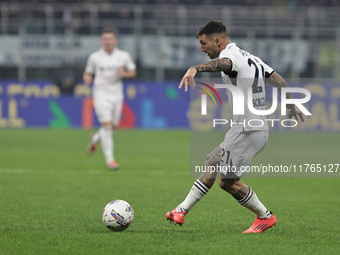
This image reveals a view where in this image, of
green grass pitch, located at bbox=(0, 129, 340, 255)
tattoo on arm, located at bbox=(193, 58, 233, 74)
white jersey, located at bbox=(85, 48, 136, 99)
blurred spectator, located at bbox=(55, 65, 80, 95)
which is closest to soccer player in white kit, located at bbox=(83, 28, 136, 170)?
white jersey, located at bbox=(85, 48, 136, 99)

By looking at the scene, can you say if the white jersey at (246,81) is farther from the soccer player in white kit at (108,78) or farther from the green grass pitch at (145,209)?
the soccer player in white kit at (108,78)

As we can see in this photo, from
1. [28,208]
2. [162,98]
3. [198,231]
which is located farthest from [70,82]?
[198,231]

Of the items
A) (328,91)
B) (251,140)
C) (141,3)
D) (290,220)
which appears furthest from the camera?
(141,3)

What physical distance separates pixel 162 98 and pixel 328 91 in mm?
5853

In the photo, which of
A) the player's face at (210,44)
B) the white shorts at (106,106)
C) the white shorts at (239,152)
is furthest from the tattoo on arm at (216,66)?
the white shorts at (106,106)

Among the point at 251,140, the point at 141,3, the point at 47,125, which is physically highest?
the point at 141,3

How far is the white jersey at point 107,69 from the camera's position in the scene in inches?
402

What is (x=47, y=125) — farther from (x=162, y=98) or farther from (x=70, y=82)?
(x=162, y=98)

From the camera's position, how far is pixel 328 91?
747 inches

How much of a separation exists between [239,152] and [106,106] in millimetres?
5705

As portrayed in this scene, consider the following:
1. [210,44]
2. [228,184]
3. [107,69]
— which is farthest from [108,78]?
[228,184]

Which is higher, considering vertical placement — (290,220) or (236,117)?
(236,117)

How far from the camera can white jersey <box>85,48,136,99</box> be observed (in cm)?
1020

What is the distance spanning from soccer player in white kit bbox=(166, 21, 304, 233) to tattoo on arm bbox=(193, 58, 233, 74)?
4 centimetres
